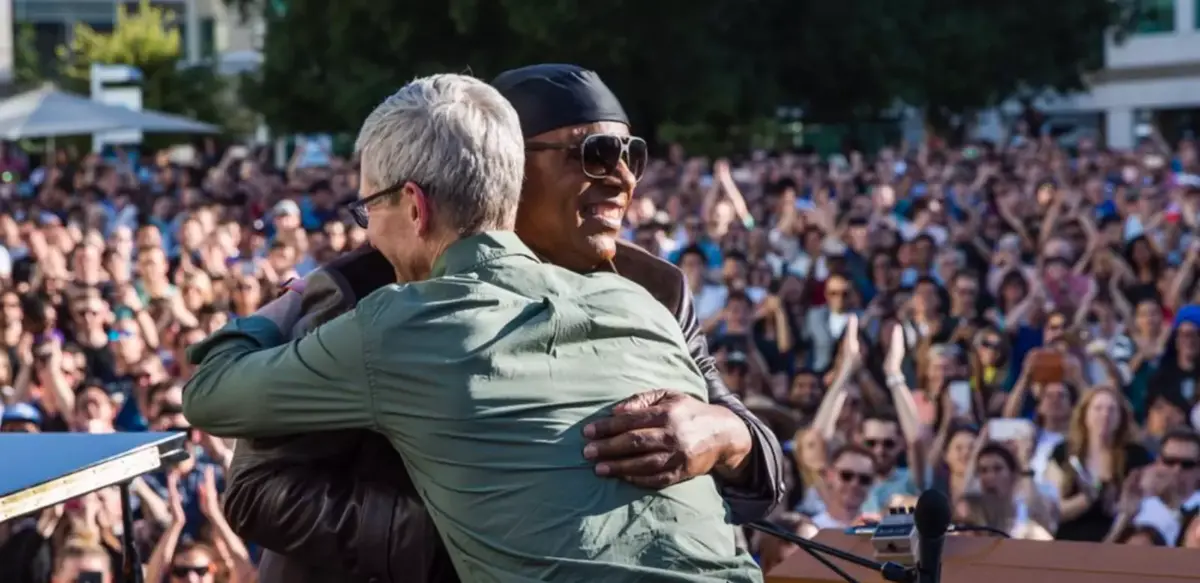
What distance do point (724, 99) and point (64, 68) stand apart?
29044mm

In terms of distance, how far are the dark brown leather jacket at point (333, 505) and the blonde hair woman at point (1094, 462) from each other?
217 inches

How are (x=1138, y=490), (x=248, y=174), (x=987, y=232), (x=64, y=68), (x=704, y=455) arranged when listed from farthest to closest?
(x=64, y=68), (x=248, y=174), (x=987, y=232), (x=1138, y=490), (x=704, y=455)

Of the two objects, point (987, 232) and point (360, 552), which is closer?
point (360, 552)

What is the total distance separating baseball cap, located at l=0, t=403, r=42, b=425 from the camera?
7.91 metres

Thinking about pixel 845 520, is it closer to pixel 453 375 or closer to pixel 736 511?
pixel 736 511

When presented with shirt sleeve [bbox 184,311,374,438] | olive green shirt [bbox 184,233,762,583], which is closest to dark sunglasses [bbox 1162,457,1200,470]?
olive green shirt [bbox 184,233,762,583]

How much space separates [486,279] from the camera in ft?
7.55

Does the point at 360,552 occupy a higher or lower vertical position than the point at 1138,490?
higher

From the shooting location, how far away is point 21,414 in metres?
8.09

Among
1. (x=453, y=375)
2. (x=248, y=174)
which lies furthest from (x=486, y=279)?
(x=248, y=174)

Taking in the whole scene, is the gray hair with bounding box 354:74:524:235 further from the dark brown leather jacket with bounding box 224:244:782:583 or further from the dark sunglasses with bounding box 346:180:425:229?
the dark brown leather jacket with bounding box 224:244:782:583

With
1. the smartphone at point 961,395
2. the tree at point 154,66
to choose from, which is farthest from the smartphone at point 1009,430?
the tree at point 154,66

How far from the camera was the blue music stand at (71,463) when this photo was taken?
2355mm

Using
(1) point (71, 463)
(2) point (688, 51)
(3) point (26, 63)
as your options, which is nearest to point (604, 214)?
(1) point (71, 463)
